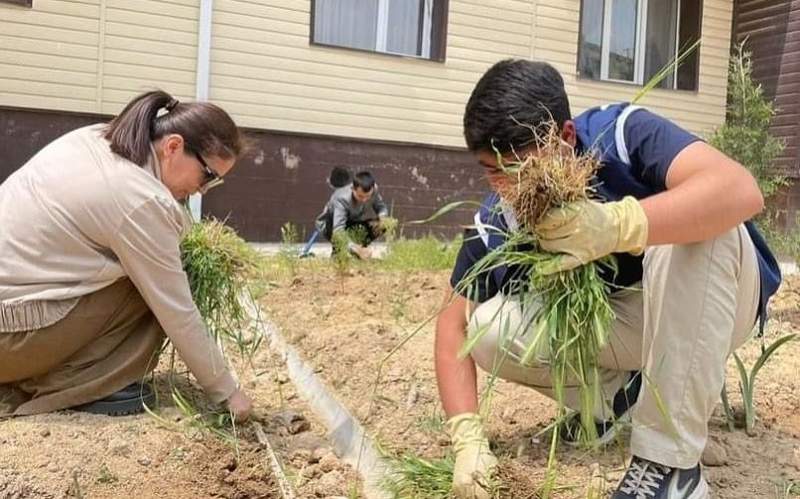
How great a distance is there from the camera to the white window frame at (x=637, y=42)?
10125 millimetres

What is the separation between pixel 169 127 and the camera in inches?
93.7

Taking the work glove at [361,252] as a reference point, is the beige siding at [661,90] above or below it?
above

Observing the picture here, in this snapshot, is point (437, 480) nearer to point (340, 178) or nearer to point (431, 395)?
point (431, 395)

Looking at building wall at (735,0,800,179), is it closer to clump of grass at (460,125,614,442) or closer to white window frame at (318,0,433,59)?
white window frame at (318,0,433,59)

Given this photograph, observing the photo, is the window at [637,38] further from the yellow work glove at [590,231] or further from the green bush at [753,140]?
the yellow work glove at [590,231]

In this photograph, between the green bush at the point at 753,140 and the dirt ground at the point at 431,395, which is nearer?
the dirt ground at the point at 431,395

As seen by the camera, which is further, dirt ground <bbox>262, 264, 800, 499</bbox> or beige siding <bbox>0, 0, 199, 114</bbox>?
beige siding <bbox>0, 0, 199, 114</bbox>

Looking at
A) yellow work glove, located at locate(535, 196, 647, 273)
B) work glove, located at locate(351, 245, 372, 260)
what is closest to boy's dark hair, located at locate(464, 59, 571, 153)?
yellow work glove, located at locate(535, 196, 647, 273)

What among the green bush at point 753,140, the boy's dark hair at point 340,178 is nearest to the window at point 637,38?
the green bush at point 753,140

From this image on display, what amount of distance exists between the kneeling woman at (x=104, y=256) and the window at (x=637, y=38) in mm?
8171

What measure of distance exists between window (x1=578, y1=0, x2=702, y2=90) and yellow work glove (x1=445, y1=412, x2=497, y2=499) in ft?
27.5

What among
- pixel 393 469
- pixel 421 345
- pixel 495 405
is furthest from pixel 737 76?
pixel 393 469

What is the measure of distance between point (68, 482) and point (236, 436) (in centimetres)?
50

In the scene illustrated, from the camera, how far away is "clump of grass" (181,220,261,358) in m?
2.63
